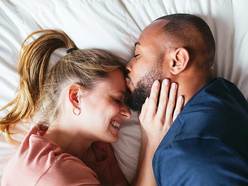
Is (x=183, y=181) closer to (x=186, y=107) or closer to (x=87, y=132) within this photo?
(x=186, y=107)

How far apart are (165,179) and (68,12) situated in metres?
0.66

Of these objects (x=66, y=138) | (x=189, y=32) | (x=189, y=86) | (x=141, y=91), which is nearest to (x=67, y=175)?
(x=66, y=138)

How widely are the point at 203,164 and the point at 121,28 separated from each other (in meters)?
0.55

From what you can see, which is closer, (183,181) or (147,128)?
(183,181)

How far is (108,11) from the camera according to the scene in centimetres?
126

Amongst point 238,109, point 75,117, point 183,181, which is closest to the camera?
point 183,181

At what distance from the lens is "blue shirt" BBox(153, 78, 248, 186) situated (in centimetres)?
91

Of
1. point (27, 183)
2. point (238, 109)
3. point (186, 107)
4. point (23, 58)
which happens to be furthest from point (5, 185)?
point (238, 109)

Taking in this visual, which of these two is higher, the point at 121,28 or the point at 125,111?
the point at 121,28

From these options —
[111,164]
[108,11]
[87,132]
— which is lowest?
[111,164]

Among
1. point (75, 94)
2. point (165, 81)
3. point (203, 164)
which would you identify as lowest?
point (203, 164)

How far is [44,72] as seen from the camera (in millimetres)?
1241

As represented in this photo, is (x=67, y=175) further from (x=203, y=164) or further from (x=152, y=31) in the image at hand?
(x=152, y=31)

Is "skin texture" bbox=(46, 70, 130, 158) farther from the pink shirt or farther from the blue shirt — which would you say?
the blue shirt
